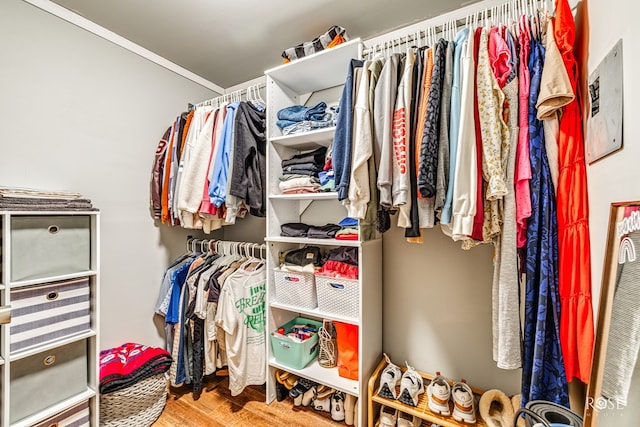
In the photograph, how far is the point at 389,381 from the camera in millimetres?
1395

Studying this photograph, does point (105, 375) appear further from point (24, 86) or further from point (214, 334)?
point (24, 86)

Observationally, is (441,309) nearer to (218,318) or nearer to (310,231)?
(310,231)

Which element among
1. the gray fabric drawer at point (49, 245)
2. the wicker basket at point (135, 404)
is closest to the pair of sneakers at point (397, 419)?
the wicker basket at point (135, 404)

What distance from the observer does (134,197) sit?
1.91 meters

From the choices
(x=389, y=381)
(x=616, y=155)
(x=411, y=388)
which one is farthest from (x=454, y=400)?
(x=616, y=155)

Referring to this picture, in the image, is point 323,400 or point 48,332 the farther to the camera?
point 323,400

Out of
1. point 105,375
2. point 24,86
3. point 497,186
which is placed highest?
point 24,86

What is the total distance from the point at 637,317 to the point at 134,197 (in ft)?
7.91

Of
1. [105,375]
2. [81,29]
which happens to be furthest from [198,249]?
[81,29]

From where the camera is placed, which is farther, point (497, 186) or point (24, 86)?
point (24, 86)

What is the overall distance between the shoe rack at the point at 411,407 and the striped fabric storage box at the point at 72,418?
4.74ft

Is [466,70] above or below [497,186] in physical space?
above

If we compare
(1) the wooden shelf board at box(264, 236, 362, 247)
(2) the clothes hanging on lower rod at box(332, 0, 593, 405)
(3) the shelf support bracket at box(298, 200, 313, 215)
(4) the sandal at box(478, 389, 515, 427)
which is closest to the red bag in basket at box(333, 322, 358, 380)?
(1) the wooden shelf board at box(264, 236, 362, 247)

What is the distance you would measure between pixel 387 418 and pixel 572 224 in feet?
4.01
